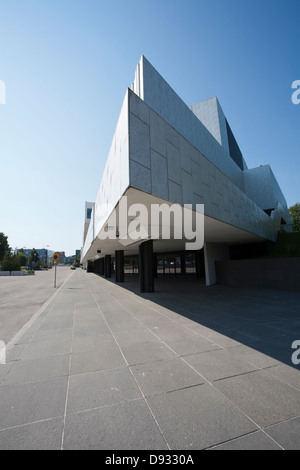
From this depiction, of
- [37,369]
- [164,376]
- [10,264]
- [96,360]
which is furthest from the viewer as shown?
[10,264]

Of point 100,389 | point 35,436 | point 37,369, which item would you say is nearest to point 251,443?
point 100,389

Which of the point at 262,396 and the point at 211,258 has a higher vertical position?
the point at 211,258

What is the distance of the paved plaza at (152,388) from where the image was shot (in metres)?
2.06

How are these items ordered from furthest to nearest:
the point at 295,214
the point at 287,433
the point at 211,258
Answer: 1. the point at 295,214
2. the point at 211,258
3. the point at 287,433

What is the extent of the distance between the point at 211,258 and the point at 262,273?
A: 3905 mm

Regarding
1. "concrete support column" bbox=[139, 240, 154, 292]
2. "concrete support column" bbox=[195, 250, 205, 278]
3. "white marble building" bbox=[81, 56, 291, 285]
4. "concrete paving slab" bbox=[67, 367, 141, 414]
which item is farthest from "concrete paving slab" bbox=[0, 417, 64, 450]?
"concrete support column" bbox=[195, 250, 205, 278]

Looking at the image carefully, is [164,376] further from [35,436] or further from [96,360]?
[35,436]

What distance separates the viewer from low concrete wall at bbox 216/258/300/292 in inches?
490

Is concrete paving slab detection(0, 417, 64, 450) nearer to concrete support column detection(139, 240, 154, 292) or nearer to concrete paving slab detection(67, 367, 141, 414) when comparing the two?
concrete paving slab detection(67, 367, 141, 414)

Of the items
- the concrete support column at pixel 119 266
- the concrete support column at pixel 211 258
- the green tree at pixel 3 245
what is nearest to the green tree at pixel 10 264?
the green tree at pixel 3 245

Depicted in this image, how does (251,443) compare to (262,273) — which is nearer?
(251,443)

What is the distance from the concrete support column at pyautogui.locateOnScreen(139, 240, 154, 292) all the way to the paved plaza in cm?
717

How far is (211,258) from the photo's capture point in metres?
16.8

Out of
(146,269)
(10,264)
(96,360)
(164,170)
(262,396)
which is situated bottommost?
(10,264)
